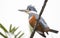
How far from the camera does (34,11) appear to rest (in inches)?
43.5

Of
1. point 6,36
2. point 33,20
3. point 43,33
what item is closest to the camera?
point 6,36

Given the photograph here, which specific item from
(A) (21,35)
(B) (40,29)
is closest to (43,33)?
(B) (40,29)

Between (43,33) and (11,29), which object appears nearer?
(11,29)

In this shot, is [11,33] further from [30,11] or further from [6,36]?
[30,11]

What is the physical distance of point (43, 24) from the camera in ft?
3.08

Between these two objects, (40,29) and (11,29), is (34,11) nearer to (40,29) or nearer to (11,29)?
(40,29)

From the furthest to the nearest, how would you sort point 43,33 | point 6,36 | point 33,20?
point 33,20 < point 43,33 < point 6,36

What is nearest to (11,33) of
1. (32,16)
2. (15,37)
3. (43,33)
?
(15,37)

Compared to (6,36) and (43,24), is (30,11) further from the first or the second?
(6,36)

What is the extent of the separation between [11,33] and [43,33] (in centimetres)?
23

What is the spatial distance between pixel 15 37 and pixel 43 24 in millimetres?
276

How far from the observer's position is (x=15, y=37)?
706mm

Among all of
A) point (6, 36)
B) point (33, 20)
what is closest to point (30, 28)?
point (33, 20)

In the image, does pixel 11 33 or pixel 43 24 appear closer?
pixel 11 33
